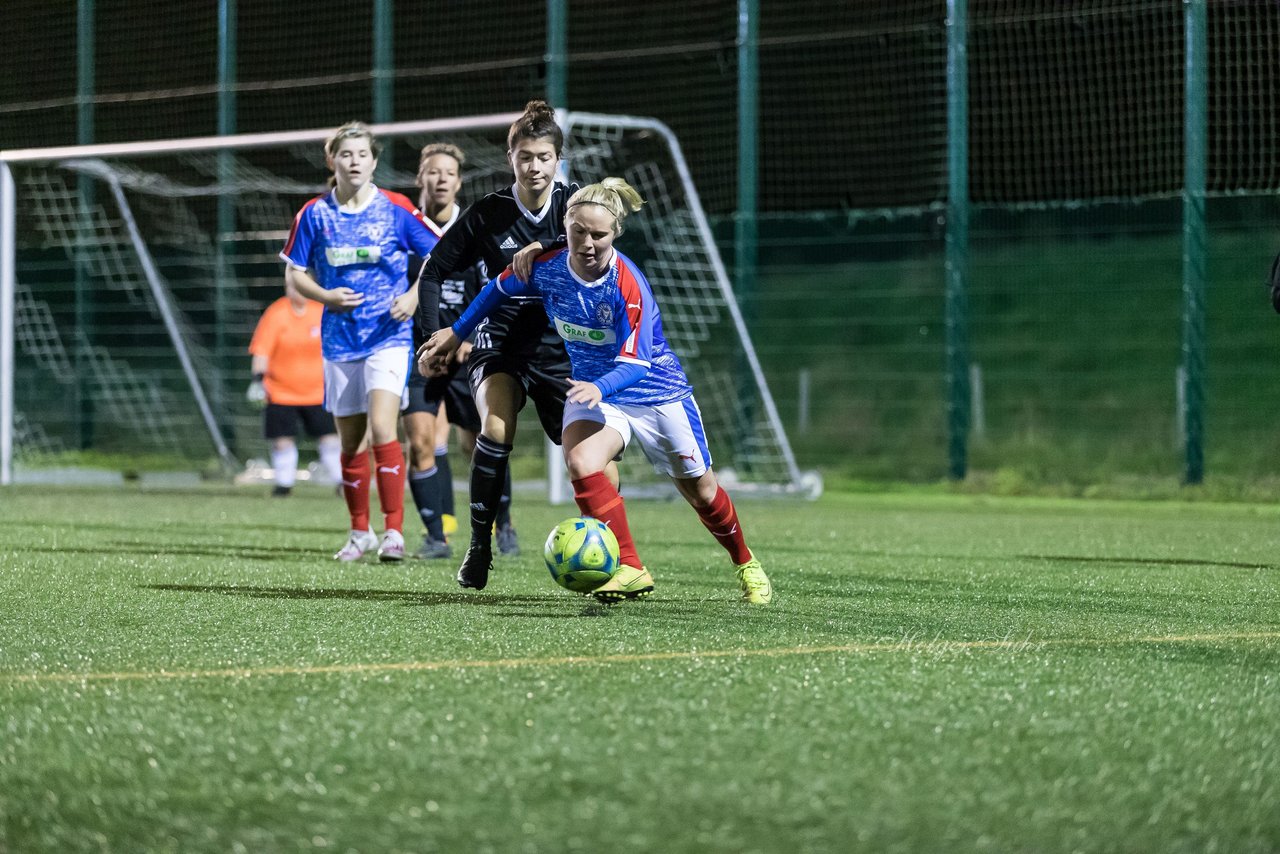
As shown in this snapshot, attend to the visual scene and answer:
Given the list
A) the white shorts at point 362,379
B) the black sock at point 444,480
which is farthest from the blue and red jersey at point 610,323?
the black sock at point 444,480

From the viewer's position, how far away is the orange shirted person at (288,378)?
12766 mm

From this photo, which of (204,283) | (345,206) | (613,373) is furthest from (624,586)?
(204,283)

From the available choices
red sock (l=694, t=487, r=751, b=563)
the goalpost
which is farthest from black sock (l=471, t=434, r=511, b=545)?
the goalpost

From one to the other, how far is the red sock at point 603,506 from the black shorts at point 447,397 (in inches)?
59.5

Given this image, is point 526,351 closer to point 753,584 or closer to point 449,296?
point 753,584

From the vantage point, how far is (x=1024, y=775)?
3.07m

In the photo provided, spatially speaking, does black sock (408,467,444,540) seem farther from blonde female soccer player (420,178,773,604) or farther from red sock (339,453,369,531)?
blonde female soccer player (420,178,773,604)

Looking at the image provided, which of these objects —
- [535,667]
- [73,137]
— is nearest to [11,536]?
[535,667]

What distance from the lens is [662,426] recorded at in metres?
5.45

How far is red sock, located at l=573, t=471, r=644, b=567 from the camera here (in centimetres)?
548

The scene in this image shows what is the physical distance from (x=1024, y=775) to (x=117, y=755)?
1.64 metres

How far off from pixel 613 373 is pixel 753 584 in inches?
34.8

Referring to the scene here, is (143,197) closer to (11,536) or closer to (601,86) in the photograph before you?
(601,86)

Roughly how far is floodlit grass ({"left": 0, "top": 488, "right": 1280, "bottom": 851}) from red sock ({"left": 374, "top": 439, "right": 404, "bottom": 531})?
42cm
